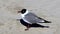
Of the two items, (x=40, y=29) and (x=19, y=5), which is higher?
(x=19, y=5)

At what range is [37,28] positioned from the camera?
2908 millimetres

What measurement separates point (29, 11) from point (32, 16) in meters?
0.15

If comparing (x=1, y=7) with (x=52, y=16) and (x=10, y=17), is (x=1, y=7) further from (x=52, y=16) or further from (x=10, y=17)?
(x=52, y=16)

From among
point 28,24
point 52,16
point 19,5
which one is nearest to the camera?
point 28,24

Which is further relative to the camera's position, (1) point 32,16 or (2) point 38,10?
(2) point 38,10

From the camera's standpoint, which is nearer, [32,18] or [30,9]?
[32,18]

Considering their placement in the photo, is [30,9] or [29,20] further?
[30,9]

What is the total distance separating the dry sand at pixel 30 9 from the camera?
2881mm

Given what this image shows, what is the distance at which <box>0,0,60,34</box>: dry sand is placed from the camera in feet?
9.45

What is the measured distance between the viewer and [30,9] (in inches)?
126

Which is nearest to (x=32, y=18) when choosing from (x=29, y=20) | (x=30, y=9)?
(x=29, y=20)

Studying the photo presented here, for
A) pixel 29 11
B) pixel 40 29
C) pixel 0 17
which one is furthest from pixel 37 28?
pixel 0 17

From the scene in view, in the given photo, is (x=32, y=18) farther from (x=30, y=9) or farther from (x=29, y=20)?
(x=30, y=9)

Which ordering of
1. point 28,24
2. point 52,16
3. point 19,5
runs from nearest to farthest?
1. point 28,24
2. point 52,16
3. point 19,5
